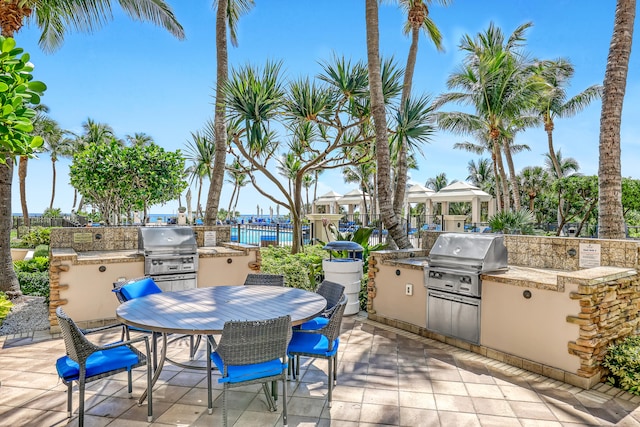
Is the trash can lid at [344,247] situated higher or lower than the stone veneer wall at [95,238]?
lower

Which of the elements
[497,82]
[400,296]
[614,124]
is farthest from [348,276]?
[497,82]

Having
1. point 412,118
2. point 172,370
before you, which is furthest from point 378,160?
point 172,370

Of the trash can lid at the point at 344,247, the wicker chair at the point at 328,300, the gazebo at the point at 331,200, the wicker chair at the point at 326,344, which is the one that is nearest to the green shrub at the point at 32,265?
the trash can lid at the point at 344,247

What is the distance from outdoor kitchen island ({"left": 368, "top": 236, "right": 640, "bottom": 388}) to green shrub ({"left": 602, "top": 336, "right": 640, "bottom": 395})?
8 cm

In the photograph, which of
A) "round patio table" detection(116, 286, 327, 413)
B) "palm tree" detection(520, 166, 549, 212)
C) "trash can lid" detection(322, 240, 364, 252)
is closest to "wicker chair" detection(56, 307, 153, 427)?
"round patio table" detection(116, 286, 327, 413)

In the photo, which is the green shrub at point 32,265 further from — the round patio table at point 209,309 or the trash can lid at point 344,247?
the trash can lid at point 344,247

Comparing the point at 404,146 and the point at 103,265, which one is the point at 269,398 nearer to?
the point at 103,265

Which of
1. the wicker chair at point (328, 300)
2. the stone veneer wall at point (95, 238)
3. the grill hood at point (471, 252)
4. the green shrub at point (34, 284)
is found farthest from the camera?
the green shrub at point (34, 284)

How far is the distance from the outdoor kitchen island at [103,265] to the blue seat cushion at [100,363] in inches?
97.4

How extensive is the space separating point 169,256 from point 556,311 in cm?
472

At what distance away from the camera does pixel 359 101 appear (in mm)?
7520

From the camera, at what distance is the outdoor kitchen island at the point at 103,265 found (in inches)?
193

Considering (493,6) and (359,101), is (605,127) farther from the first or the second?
(493,6)

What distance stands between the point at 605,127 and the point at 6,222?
9.55m
